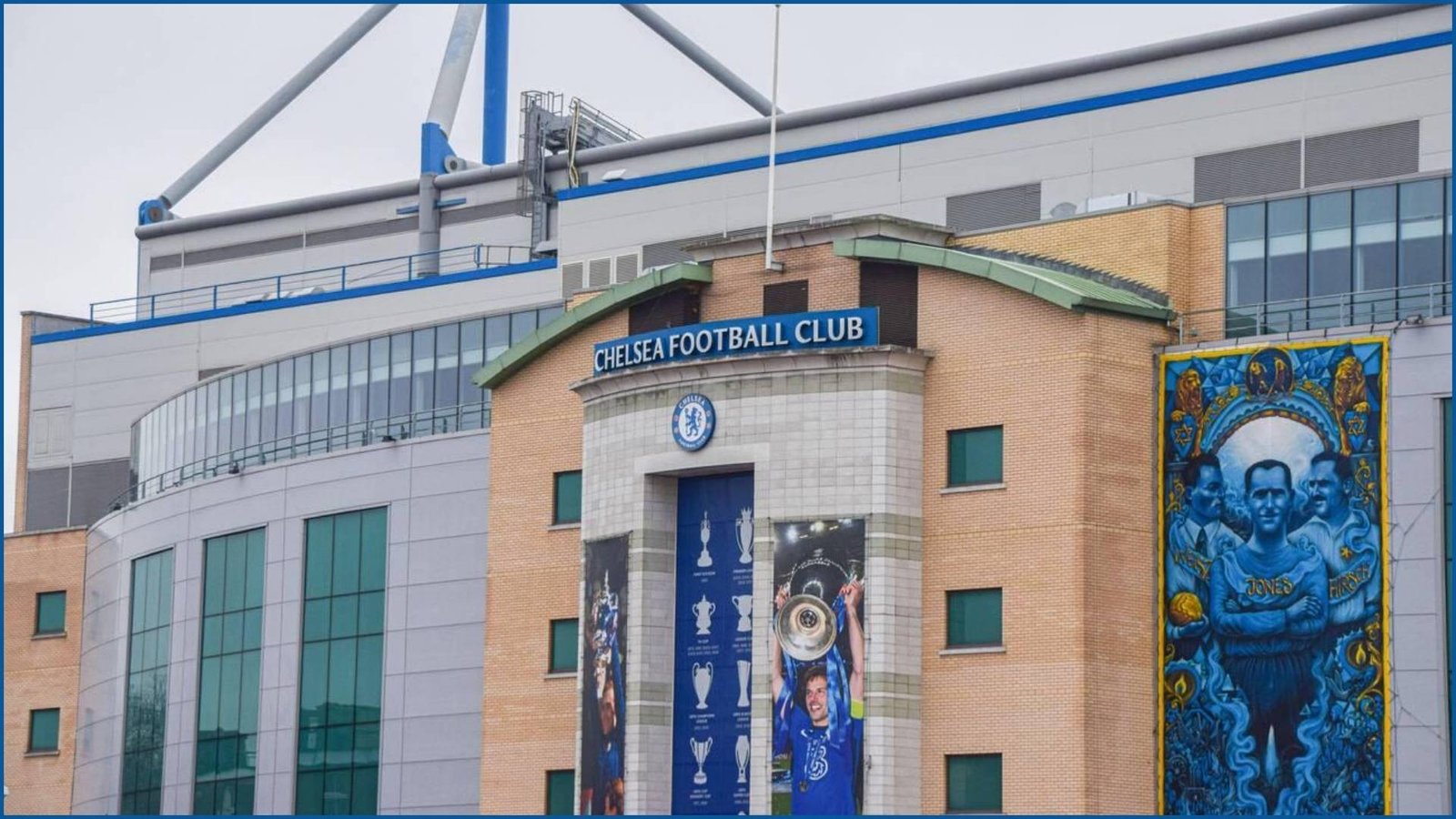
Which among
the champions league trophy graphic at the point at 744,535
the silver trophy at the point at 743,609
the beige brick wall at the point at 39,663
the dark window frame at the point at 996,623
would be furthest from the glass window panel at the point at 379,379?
the dark window frame at the point at 996,623

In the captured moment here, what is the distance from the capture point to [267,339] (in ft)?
354

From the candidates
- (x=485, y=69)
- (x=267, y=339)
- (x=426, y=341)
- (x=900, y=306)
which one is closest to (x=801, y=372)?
(x=900, y=306)

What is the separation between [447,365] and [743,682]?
2287 cm

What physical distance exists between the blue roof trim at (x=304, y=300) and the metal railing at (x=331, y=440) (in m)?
11.5

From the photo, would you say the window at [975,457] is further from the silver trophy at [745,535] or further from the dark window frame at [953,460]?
the silver trophy at [745,535]

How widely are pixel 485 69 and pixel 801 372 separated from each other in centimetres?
5251

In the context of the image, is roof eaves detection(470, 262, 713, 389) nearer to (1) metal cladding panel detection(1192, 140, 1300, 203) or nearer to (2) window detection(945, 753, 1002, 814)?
(2) window detection(945, 753, 1002, 814)

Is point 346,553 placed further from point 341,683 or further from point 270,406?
point 270,406

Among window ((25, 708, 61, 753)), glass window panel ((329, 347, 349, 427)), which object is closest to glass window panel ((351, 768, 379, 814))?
glass window panel ((329, 347, 349, 427))

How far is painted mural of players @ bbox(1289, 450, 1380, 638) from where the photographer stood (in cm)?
6231

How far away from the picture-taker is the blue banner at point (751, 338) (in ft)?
222

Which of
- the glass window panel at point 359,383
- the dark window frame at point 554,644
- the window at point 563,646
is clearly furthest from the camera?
the glass window panel at point 359,383

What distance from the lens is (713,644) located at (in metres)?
69.7

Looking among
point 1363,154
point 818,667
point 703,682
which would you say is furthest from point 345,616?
point 1363,154
